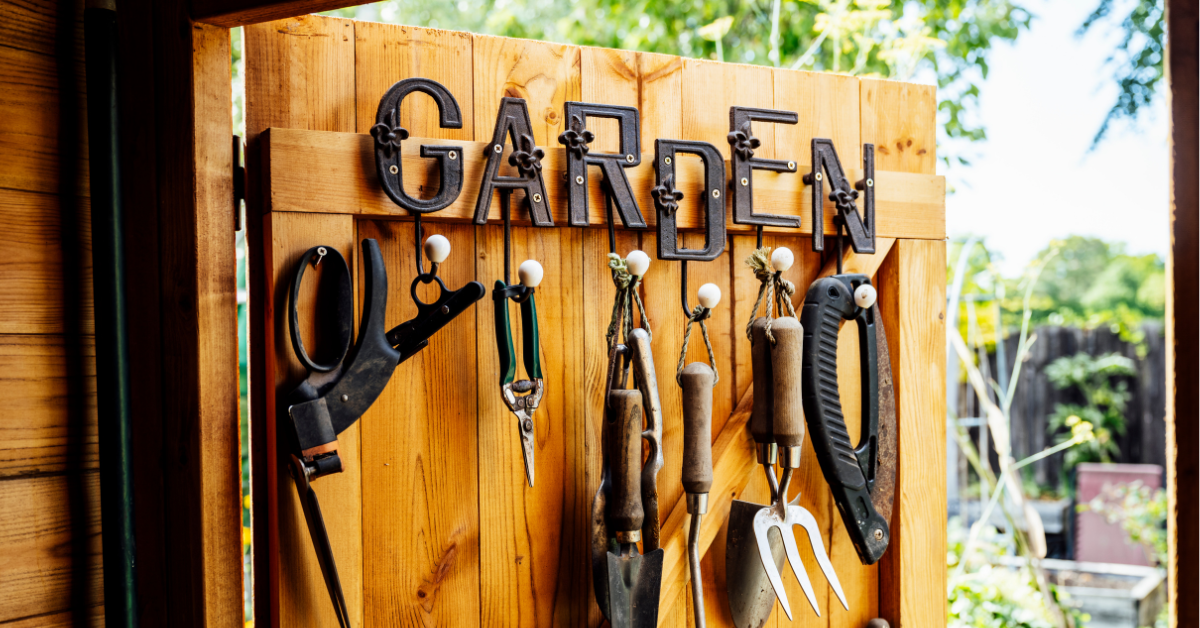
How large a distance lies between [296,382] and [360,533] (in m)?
0.21

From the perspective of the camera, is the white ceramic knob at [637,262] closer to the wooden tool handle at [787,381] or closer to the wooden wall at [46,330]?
the wooden tool handle at [787,381]

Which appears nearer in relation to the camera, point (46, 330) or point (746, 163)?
point (46, 330)

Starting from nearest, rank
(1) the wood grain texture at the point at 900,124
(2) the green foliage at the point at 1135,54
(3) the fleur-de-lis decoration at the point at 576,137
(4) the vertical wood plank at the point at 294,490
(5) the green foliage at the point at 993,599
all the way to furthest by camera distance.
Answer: (4) the vertical wood plank at the point at 294,490
(3) the fleur-de-lis decoration at the point at 576,137
(1) the wood grain texture at the point at 900,124
(5) the green foliage at the point at 993,599
(2) the green foliage at the point at 1135,54

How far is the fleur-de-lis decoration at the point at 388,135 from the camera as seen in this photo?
0.97m

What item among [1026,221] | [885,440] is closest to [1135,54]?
[1026,221]

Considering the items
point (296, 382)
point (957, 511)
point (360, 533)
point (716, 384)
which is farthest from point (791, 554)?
point (957, 511)

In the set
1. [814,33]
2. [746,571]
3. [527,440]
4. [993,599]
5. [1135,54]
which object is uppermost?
[1135,54]

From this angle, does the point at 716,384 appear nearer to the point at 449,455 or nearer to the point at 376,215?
the point at 449,455

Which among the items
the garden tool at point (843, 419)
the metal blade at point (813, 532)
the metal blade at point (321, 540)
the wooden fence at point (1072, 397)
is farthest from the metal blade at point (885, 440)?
the wooden fence at point (1072, 397)

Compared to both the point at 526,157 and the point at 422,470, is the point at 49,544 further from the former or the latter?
the point at 526,157

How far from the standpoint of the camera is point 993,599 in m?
2.09

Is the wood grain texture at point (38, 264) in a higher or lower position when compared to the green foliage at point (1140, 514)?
higher

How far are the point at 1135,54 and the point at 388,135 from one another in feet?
13.3

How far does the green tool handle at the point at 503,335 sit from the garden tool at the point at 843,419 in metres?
0.44
